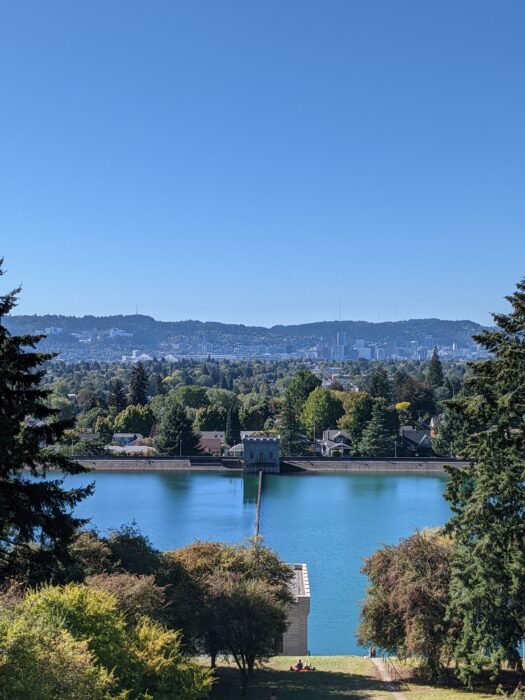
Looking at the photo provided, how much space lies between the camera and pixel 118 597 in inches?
476

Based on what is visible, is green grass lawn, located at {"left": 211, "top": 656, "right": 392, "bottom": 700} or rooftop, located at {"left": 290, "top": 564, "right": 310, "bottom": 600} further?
rooftop, located at {"left": 290, "top": 564, "right": 310, "bottom": 600}

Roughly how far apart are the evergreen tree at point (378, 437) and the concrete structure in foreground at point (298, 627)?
3903 centimetres

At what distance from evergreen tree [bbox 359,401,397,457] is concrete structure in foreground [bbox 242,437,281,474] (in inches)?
264

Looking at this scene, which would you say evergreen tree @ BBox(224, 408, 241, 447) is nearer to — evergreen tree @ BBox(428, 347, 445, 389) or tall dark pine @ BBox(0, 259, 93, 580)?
evergreen tree @ BBox(428, 347, 445, 389)

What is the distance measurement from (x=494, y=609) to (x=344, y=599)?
10391 millimetres

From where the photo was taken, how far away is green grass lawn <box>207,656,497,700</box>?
44.2ft

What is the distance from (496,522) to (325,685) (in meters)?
3.99

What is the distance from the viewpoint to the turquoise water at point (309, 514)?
2408 cm

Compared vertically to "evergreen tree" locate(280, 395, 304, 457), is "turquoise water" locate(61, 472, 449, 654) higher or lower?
lower

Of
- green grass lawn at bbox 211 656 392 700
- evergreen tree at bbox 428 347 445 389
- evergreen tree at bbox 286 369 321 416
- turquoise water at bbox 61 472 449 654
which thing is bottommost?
turquoise water at bbox 61 472 449 654

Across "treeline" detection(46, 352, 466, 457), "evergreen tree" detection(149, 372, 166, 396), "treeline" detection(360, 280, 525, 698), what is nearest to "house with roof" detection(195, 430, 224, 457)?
"treeline" detection(46, 352, 466, 457)

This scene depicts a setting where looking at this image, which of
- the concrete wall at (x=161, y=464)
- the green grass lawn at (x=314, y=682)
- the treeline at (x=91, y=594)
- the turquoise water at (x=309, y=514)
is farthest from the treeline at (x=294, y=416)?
the treeline at (x=91, y=594)

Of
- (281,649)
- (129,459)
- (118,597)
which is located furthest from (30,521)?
(129,459)

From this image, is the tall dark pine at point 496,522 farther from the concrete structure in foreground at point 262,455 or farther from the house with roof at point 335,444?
the house with roof at point 335,444
